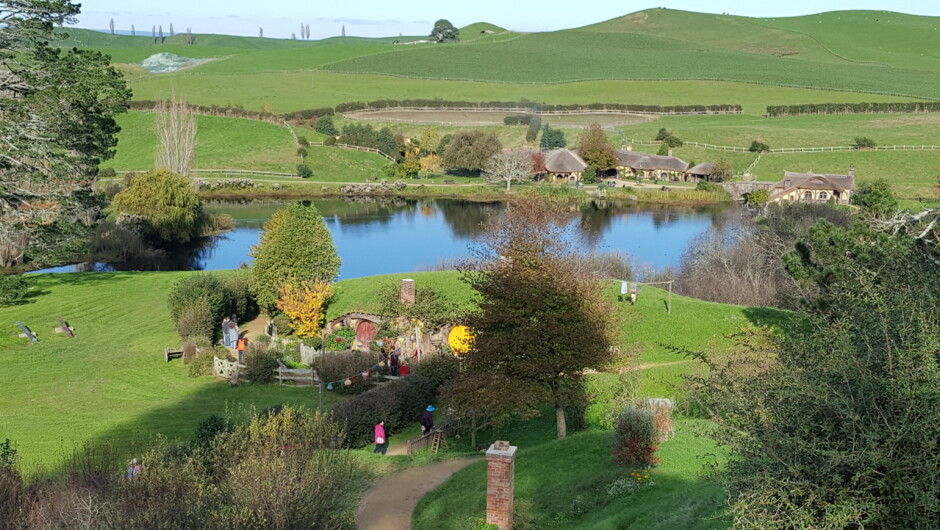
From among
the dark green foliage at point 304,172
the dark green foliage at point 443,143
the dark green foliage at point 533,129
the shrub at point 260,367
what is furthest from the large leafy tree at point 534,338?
the dark green foliage at point 533,129

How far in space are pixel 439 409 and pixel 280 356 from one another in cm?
715

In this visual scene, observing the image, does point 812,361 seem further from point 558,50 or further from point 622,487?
point 558,50

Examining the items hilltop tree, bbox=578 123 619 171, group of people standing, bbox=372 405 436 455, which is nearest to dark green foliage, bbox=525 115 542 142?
hilltop tree, bbox=578 123 619 171

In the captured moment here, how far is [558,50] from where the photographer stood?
17225cm

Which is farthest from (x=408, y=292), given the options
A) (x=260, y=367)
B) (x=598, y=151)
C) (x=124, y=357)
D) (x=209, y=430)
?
(x=598, y=151)

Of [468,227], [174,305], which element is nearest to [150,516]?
[174,305]

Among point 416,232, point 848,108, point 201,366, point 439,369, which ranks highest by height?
point 848,108

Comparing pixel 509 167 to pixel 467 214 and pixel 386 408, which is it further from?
pixel 386 408

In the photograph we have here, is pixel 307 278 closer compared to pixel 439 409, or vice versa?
pixel 439 409

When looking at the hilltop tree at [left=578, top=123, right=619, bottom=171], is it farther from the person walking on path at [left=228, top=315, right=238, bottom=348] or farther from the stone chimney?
the person walking on path at [left=228, top=315, right=238, bottom=348]

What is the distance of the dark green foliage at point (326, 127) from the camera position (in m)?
111

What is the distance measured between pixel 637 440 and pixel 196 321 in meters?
21.0

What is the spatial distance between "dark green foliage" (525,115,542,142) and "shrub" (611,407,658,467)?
312 feet

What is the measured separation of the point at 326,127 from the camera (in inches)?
4390
